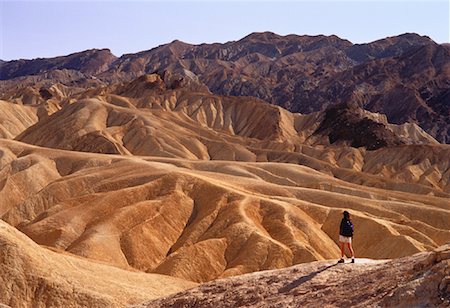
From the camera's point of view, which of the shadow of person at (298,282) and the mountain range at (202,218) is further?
the mountain range at (202,218)

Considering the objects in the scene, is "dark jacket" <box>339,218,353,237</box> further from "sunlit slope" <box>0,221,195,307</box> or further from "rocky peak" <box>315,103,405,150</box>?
"rocky peak" <box>315,103,405,150</box>

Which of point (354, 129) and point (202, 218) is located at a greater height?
point (354, 129)

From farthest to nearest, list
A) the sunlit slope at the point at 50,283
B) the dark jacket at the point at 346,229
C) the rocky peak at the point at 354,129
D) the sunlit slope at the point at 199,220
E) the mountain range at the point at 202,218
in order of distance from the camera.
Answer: the rocky peak at the point at 354,129
the sunlit slope at the point at 199,220
the sunlit slope at the point at 50,283
the mountain range at the point at 202,218
the dark jacket at the point at 346,229

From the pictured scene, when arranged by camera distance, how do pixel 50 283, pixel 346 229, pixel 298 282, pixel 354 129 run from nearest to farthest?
1. pixel 298 282
2. pixel 346 229
3. pixel 50 283
4. pixel 354 129

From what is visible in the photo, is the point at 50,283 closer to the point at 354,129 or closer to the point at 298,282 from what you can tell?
the point at 298,282

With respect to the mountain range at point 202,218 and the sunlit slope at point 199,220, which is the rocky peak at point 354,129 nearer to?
the mountain range at point 202,218

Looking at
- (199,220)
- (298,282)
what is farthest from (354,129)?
(298,282)

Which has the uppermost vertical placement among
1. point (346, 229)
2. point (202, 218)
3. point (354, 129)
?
point (346, 229)

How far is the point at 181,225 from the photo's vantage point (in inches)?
2347

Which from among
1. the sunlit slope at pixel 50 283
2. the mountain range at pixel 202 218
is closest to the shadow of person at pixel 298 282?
the mountain range at pixel 202 218

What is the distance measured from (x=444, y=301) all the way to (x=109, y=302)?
2170cm

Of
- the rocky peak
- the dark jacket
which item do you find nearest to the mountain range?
the rocky peak

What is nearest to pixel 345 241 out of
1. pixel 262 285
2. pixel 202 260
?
pixel 262 285

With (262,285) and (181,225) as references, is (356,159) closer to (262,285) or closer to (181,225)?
(181,225)
